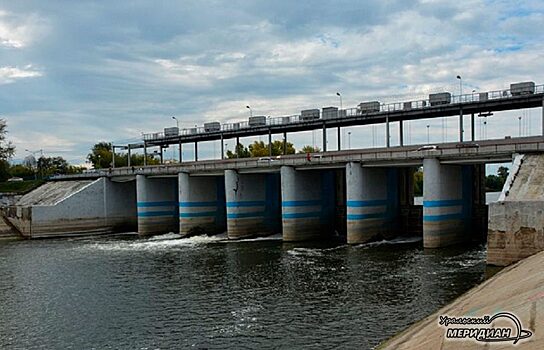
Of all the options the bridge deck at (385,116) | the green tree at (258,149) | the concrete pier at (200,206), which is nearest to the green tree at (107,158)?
the green tree at (258,149)

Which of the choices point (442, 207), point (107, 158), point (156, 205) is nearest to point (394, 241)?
point (442, 207)

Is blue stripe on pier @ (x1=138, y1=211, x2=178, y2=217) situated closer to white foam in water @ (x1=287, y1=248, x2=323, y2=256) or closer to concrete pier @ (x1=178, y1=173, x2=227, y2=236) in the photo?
concrete pier @ (x1=178, y1=173, x2=227, y2=236)

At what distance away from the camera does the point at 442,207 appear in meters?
46.0

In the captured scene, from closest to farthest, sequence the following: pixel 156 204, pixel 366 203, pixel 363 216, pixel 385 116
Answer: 1. pixel 363 216
2. pixel 366 203
3. pixel 385 116
4. pixel 156 204

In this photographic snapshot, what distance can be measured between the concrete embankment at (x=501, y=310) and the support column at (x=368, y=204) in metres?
27.9

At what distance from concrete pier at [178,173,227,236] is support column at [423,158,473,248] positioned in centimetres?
2950

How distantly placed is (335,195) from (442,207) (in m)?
18.4

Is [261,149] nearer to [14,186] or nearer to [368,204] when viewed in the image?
[14,186]

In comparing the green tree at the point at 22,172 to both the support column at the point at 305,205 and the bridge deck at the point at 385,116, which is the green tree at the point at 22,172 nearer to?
the bridge deck at the point at 385,116

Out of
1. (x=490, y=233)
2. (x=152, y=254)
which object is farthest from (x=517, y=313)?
(x=152, y=254)

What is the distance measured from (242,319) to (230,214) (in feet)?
118

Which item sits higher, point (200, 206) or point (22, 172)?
point (22, 172)

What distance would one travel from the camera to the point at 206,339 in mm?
22859

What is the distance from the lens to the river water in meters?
23.5
